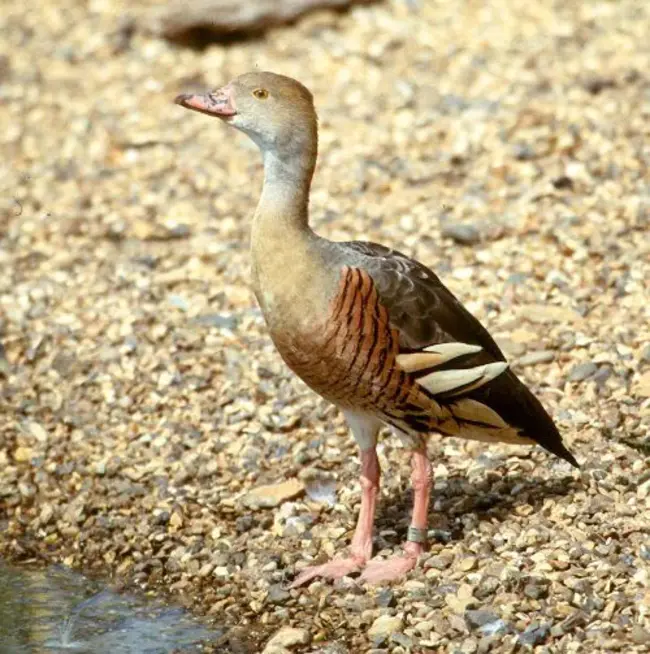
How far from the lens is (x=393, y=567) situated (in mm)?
5855

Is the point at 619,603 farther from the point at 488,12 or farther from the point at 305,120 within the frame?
the point at 488,12

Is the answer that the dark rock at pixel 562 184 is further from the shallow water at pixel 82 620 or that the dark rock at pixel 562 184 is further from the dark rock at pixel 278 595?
the shallow water at pixel 82 620

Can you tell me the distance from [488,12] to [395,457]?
581 centimetres

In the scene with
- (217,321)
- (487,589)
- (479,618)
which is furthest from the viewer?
(217,321)

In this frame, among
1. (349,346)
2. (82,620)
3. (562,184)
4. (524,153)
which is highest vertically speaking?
(524,153)

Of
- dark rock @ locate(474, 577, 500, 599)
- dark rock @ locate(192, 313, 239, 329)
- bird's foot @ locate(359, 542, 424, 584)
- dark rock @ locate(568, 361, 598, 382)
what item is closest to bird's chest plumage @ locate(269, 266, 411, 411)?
bird's foot @ locate(359, 542, 424, 584)

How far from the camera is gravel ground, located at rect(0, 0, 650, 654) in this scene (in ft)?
19.0

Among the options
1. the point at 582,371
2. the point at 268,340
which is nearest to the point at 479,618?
the point at 582,371

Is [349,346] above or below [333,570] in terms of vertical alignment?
above

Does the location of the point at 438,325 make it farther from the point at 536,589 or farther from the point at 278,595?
the point at 278,595

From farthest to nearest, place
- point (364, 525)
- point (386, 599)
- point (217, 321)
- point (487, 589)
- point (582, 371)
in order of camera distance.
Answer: point (217, 321) < point (582, 371) < point (364, 525) < point (386, 599) < point (487, 589)

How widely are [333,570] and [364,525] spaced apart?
23 cm

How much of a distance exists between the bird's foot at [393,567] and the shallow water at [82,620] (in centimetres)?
65

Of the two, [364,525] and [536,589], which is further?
[364,525]
